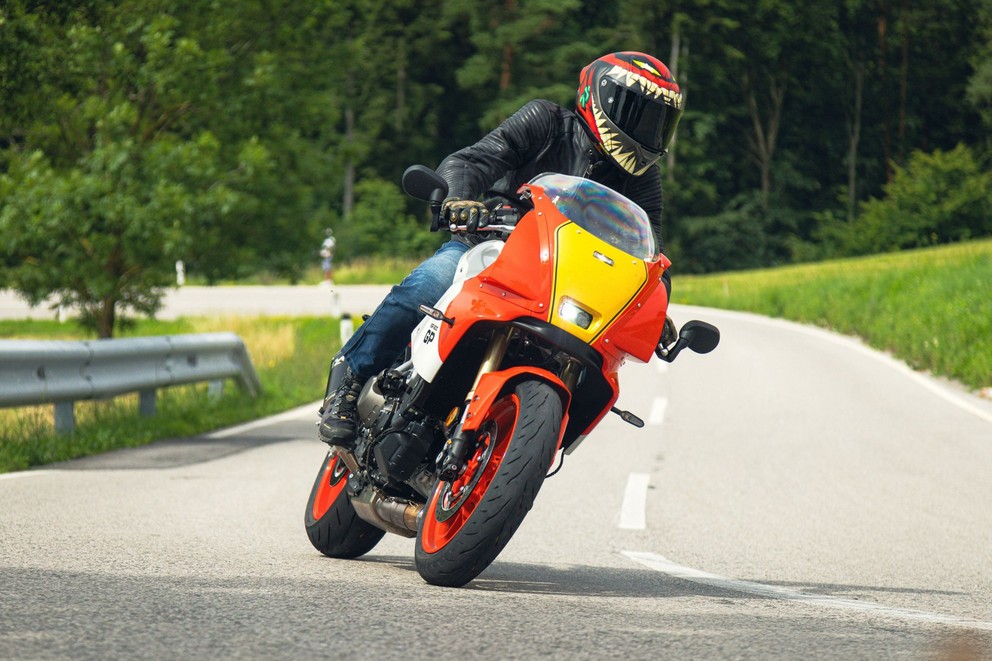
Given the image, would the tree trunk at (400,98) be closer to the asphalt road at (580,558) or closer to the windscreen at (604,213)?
the asphalt road at (580,558)

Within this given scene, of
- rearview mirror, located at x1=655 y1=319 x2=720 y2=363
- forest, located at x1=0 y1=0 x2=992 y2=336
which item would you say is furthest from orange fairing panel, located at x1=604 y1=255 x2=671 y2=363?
forest, located at x1=0 y1=0 x2=992 y2=336

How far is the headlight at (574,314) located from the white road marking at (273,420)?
7.09 meters

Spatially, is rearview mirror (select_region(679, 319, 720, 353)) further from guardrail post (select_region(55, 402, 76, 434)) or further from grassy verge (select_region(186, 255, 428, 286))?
grassy verge (select_region(186, 255, 428, 286))

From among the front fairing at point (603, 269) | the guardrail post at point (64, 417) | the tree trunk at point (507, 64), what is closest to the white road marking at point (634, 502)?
the front fairing at point (603, 269)

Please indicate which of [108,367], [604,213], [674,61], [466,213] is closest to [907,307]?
[108,367]

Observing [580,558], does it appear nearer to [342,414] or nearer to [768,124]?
[342,414]

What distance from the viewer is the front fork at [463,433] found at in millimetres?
4445

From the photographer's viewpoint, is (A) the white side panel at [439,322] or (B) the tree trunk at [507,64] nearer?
(A) the white side panel at [439,322]

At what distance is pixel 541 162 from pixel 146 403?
7011 mm

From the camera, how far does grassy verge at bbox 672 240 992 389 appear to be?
19.2m

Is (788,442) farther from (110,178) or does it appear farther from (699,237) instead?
(699,237)

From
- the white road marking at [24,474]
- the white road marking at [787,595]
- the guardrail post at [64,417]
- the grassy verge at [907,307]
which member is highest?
the white road marking at [787,595]

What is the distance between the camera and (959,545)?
6.86 m

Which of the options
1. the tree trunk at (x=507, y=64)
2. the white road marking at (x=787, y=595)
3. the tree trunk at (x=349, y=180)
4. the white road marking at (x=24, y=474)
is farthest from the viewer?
the tree trunk at (x=349, y=180)
